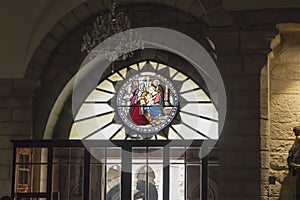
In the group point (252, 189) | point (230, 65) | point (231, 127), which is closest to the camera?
point (252, 189)

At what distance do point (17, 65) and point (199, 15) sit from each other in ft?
8.55

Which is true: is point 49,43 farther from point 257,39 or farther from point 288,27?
point 288,27

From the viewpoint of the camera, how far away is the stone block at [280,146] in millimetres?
7609

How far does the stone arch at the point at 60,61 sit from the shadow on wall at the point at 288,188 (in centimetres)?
298

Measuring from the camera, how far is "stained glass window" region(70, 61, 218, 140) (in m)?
10.8

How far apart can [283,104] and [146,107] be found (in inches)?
143

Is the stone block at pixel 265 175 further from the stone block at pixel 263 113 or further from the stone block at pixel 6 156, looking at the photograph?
the stone block at pixel 6 156

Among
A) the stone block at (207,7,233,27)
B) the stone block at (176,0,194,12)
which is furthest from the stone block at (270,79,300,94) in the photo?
the stone block at (176,0,194,12)

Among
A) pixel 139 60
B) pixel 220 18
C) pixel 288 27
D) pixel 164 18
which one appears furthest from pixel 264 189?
pixel 139 60

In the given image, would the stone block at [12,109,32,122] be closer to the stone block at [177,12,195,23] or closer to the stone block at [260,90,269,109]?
the stone block at [177,12,195,23]

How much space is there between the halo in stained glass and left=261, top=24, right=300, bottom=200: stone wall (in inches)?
129

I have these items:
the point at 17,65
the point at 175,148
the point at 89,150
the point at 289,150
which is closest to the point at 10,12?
the point at 17,65

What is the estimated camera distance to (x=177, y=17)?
10273 millimetres

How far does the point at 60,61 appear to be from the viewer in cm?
1047
